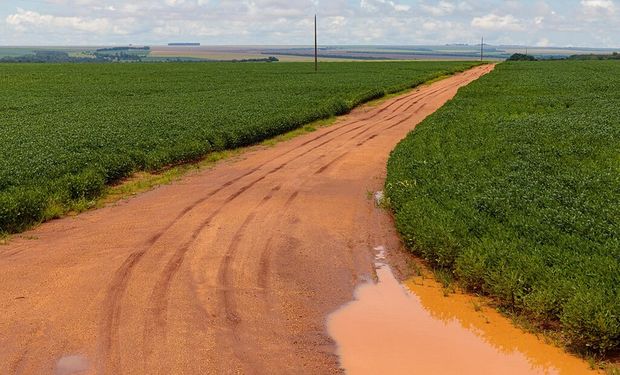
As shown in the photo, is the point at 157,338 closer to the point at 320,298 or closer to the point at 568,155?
the point at 320,298

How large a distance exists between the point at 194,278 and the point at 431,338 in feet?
13.7

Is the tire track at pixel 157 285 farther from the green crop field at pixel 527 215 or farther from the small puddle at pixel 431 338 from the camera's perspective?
the green crop field at pixel 527 215

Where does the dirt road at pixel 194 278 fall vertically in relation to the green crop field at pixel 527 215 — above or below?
below

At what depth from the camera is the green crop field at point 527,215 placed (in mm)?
7652

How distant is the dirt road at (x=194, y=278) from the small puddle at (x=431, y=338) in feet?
1.39

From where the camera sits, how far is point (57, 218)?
1320 centimetres

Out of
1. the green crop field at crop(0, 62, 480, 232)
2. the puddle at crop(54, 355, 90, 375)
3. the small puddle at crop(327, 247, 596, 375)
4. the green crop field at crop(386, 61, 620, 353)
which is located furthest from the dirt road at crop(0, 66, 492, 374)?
the green crop field at crop(386, 61, 620, 353)

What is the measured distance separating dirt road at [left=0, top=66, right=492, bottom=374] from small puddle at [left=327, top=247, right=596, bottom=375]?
425mm

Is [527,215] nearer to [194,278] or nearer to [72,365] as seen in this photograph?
[194,278]

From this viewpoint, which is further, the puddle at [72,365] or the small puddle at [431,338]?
the small puddle at [431,338]

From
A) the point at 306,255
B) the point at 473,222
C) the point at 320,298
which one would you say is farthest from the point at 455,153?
the point at 320,298

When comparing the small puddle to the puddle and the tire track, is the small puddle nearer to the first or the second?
the tire track

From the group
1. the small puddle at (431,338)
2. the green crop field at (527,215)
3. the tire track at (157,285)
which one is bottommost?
the small puddle at (431,338)

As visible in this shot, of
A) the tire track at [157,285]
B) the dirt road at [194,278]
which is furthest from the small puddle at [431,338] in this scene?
the tire track at [157,285]
